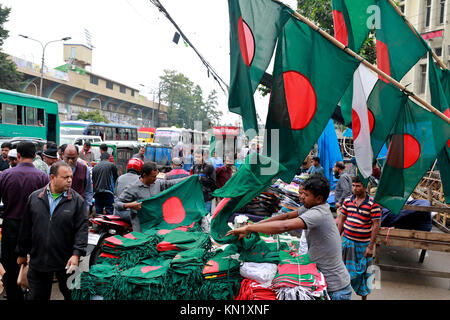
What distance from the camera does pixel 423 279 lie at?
5711mm

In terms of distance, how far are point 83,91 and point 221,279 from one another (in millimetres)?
51745

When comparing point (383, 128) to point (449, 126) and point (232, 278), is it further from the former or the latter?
point (232, 278)

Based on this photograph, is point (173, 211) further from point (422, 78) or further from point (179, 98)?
point (179, 98)

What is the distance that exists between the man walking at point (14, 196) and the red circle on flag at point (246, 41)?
2.67 meters

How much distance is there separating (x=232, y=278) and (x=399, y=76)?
351 centimetres

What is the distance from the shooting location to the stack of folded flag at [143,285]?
269 cm

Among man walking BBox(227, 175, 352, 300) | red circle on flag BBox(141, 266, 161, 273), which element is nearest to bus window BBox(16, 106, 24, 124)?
red circle on flag BBox(141, 266, 161, 273)

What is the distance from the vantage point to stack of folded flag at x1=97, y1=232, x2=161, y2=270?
3097mm

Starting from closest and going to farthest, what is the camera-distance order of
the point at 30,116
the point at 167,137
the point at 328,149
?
the point at 328,149
the point at 30,116
the point at 167,137

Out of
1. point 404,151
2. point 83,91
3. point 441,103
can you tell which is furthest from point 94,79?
point 404,151

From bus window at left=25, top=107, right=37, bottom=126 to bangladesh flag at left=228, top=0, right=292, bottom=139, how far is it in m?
16.6

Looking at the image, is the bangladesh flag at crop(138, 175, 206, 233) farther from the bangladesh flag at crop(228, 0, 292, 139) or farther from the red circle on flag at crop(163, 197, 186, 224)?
the bangladesh flag at crop(228, 0, 292, 139)

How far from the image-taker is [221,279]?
2.73 meters
